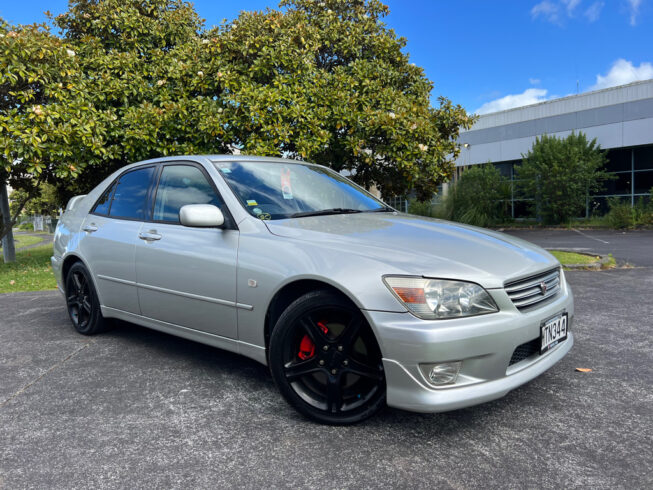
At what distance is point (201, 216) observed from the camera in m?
3.06

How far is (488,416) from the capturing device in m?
2.74

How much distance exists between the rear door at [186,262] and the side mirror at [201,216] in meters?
0.10

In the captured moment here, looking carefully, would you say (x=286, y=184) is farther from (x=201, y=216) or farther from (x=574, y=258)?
(x=574, y=258)

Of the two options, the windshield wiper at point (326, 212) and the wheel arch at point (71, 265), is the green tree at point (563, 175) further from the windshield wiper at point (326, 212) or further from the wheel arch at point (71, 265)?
the wheel arch at point (71, 265)

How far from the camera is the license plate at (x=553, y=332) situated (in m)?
2.64

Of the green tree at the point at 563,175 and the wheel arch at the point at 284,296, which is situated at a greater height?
the green tree at the point at 563,175

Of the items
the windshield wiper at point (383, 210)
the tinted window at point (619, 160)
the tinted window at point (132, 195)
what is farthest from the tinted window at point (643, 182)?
the tinted window at point (132, 195)

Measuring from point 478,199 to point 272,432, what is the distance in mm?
20436

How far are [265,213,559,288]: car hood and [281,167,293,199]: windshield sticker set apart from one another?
0.34m

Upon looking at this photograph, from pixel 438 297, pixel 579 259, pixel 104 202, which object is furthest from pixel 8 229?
pixel 438 297

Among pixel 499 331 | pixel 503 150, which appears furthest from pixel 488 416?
pixel 503 150

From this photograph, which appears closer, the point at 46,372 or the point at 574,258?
the point at 46,372

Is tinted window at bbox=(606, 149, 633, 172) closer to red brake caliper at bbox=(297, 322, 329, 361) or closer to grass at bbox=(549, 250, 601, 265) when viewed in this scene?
grass at bbox=(549, 250, 601, 265)

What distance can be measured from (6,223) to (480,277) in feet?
45.5
